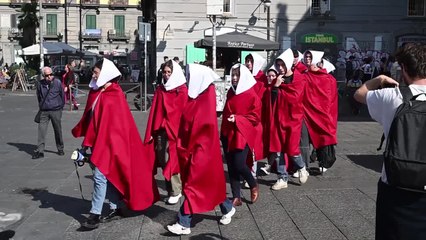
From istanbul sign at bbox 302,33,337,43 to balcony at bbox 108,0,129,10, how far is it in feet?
159

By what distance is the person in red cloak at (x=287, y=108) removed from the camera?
7.17m

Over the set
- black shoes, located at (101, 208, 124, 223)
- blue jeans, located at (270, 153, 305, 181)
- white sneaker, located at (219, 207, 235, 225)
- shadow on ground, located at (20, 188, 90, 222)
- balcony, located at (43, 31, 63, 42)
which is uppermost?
balcony, located at (43, 31, 63, 42)

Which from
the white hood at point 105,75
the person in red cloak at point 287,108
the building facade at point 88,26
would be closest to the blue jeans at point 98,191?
the white hood at point 105,75

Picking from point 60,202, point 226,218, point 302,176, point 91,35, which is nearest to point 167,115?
point 226,218

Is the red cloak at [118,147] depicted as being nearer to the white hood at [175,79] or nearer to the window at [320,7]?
the white hood at [175,79]

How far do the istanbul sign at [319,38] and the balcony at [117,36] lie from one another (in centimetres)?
4745

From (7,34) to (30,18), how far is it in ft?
23.3

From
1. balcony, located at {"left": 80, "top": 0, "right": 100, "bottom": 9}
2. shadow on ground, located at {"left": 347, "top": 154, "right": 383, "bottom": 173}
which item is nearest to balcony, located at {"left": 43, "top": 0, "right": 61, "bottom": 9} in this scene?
balcony, located at {"left": 80, "top": 0, "right": 100, "bottom": 9}

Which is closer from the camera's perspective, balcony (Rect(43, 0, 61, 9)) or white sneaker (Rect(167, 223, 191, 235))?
white sneaker (Rect(167, 223, 191, 235))

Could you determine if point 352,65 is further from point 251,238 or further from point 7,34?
point 7,34

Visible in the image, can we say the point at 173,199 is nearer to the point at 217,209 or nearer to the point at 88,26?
the point at 217,209

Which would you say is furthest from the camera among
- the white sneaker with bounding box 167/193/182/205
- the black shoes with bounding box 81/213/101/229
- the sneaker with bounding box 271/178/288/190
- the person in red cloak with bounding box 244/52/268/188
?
the sneaker with bounding box 271/178/288/190

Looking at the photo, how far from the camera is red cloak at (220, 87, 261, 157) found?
6.10 metres

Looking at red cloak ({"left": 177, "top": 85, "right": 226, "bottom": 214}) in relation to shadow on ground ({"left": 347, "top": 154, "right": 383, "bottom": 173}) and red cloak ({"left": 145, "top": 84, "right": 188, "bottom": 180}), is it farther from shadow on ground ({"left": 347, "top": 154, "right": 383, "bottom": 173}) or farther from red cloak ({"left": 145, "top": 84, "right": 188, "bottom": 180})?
shadow on ground ({"left": 347, "top": 154, "right": 383, "bottom": 173})
